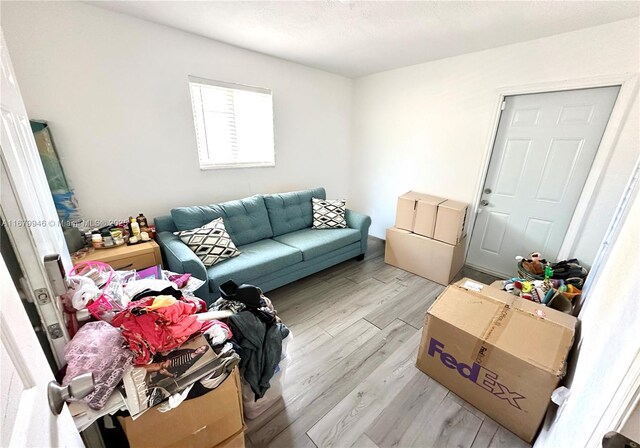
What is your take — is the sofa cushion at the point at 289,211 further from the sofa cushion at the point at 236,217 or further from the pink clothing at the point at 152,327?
the pink clothing at the point at 152,327

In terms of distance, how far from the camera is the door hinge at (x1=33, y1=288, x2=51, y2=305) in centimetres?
67

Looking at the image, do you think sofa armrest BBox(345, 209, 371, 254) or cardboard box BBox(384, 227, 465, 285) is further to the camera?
sofa armrest BBox(345, 209, 371, 254)

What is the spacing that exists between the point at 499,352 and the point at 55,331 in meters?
1.82

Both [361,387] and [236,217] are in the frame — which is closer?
[361,387]


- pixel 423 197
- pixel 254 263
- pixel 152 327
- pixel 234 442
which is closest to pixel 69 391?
pixel 152 327

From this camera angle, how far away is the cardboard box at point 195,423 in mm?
909

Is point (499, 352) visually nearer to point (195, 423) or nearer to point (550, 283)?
point (550, 283)

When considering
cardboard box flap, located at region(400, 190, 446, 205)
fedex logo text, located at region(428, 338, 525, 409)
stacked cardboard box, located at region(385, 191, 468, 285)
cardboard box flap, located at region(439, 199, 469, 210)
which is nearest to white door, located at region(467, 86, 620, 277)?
cardboard box flap, located at region(439, 199, 469, 210)

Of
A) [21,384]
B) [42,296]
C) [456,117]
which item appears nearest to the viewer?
[21,384]

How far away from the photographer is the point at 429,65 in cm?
288

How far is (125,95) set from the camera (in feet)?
6.82

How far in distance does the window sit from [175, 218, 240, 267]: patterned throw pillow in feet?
2.51

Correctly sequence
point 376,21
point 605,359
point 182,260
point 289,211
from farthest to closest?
point 289,211, point 376,21, point 182,260, point 605,359

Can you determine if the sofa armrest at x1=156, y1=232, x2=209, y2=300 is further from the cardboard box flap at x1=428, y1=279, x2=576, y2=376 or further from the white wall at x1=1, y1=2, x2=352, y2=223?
the cardboard box flap at x1=428, y1=279, x2=576, y2=376
